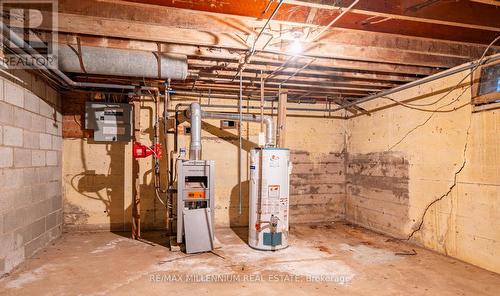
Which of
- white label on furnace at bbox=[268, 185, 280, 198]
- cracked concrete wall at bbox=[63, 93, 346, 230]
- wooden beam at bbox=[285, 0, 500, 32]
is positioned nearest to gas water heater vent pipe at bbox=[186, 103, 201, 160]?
cracked concrete wall at bbox=[63, 93, 346, 230]

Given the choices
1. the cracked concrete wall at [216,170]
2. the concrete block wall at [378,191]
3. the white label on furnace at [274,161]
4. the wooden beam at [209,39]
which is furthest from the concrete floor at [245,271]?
the wooden beam at [209,39]

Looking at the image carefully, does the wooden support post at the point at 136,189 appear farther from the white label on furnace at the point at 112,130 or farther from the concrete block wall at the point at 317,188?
the concrete block wall at the point at 317,188

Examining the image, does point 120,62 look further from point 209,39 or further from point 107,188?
point 107,188

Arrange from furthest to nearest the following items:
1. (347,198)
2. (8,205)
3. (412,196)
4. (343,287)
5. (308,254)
Result: (347,198)
(412,196)
(308,254)
(8,205)
(343,287)

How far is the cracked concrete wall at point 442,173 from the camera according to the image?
3.19 m

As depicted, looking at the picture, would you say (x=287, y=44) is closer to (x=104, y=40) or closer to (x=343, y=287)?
(x=104, y=40)

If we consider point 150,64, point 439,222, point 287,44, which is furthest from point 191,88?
point 439,222

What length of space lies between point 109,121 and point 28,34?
2.05 meters

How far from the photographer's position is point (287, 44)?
3.15 meters

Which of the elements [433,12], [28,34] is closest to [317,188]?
[433,12]

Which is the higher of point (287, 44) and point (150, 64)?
point (287, 44)

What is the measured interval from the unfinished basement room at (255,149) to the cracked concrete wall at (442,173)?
2 centimetres

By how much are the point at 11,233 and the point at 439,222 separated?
500 centimetres

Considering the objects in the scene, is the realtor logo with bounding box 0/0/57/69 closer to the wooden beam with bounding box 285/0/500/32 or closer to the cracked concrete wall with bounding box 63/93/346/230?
the cracked concrete wall with bounding box 63/93/346/230
